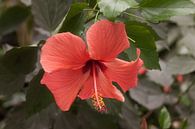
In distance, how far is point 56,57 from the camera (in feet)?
2.34

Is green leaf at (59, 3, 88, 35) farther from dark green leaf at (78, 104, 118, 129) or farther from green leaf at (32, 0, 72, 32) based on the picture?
dark green leaf at (78, 104, 118, 129)

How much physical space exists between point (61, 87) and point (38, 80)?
162mm

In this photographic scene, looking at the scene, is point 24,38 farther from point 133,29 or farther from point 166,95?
point 133,29

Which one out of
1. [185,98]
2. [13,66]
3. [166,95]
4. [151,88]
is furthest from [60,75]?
[185,98]

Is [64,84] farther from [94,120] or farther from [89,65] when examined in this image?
[94,120]

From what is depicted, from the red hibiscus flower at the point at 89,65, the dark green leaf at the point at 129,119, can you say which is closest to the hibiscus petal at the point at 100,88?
the red hibiscus flower at the point at 89,65

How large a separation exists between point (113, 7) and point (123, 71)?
0.45 feet

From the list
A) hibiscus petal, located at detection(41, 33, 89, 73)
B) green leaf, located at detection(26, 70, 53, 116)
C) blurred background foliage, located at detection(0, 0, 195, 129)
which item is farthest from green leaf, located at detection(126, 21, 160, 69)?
green leaf, located at detection(26, 70, 53, 116)

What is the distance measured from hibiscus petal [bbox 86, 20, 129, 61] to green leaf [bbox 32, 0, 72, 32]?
0.21 meters

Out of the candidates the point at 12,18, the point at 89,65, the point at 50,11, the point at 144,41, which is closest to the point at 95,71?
the point at 89,65

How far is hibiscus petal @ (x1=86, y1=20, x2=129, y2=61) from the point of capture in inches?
27.5

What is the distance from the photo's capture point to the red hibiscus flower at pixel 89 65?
70cm

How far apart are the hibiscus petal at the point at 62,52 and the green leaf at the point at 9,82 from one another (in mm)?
328

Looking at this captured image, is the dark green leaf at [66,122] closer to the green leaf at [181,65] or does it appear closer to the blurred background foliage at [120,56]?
the blurred background foliage at [120,56]
